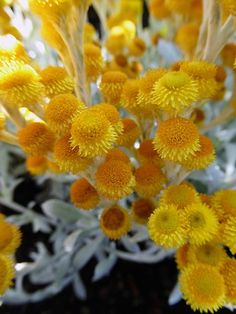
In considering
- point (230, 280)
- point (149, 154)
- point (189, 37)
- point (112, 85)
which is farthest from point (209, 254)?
point (189, 37)

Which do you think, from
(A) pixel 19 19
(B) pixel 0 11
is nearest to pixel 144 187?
(B) pixel 0 11

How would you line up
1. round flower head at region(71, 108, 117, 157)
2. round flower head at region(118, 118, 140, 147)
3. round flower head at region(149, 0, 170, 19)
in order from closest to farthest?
round flower head at region(71, 108, 117, 157) → round flower head at region(118, 118, 140, 147) → round flower head at region(149, 0, 170, 19)

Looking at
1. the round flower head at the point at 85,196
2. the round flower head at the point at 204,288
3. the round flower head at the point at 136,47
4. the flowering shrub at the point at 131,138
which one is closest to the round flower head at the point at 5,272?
the flowering shrub at the point at 131,138

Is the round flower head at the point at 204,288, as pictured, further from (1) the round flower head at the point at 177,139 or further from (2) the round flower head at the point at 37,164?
(2) the round flower head at the point at 37,164

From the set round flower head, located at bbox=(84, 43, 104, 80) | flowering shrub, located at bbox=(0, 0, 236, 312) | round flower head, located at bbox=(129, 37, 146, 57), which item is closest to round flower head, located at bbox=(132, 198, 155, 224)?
flowering shrub, located at bbox=(0, 0, 236, 312)

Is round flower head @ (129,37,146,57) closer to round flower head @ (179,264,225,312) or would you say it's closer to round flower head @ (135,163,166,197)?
round flower head @ (135,163,166,197)
